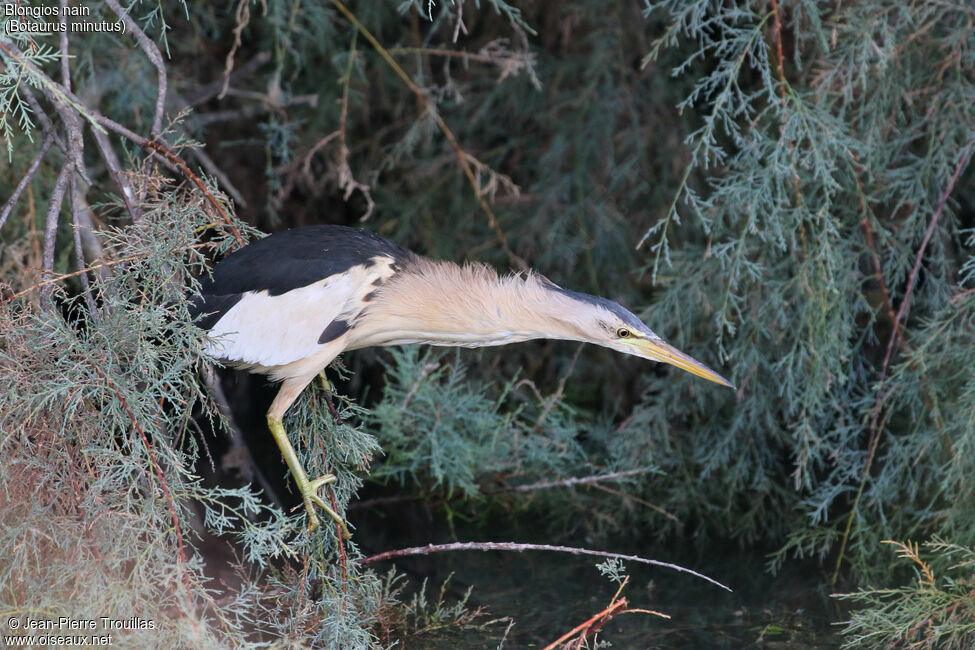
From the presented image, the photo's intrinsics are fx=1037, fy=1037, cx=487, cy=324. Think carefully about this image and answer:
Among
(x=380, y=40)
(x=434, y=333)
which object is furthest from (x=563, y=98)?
(x=434, y=333)

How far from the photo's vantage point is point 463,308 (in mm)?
2271

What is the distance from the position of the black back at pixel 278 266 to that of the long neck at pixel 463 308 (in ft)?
0.34

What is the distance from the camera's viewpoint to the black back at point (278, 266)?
7.25ft

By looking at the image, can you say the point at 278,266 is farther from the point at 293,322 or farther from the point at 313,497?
the point at 313,497

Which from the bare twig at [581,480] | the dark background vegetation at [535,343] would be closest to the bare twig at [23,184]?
the dark background vegetation at [535,343]

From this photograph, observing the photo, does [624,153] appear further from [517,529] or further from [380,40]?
[517,529]

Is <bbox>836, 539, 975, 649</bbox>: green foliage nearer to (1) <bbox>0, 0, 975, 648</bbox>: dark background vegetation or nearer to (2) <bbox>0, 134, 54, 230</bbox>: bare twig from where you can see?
(1) <bbox>0, 0, 975, 648</bbox>: dark background vegetation

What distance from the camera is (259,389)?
15.0 ft

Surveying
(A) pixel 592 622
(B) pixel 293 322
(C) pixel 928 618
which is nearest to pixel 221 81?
(B) pixel 293 322

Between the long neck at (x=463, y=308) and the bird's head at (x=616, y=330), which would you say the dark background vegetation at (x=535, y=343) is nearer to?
the long neck at (x=463, y=308)

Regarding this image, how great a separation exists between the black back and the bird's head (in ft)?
1.49

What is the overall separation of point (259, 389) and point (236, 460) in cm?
136

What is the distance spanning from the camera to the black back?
221 cm

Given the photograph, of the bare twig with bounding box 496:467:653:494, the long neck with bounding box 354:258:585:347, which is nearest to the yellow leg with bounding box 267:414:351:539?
the long neck with bounding box 354:258:585:347
